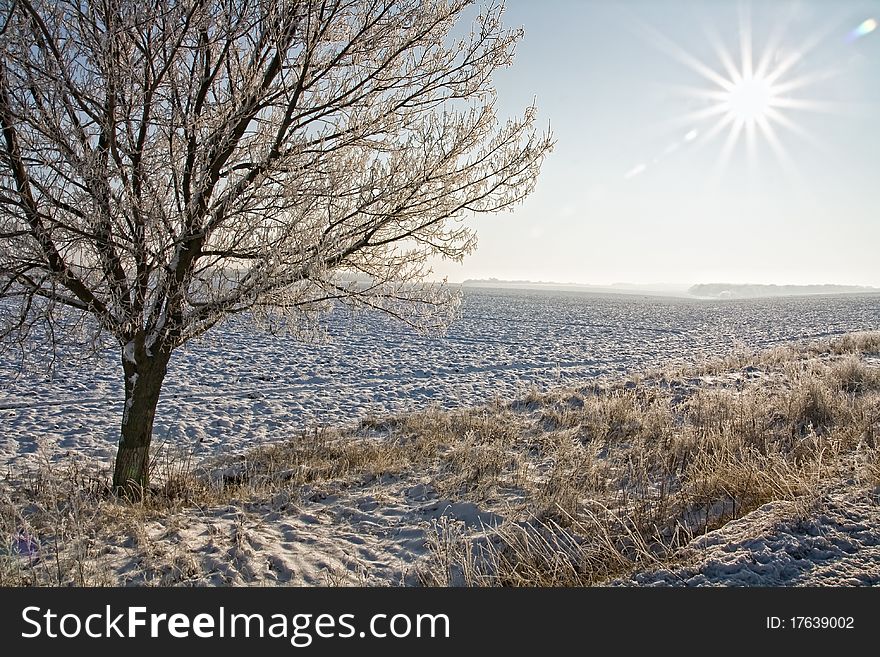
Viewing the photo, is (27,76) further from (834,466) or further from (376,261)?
(834,466)

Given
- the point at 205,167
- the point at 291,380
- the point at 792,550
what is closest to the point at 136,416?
the point at 205,167

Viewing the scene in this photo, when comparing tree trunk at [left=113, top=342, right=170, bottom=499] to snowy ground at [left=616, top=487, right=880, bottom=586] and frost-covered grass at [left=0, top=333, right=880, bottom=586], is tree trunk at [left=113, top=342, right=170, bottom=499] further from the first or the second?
snowy ground at [left=616, top=487, right=880, bottom=586]

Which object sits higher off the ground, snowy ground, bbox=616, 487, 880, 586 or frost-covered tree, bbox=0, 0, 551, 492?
frost-covered tree, bbox=0, 0, 551, 492

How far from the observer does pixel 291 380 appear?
37.0ft

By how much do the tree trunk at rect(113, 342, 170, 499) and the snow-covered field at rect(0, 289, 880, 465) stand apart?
0.34 m

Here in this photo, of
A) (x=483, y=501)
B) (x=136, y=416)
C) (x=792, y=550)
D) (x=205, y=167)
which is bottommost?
(x=483, y=501)

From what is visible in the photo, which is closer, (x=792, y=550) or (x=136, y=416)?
(x=792, y=550)

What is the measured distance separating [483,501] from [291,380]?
806 centimetres

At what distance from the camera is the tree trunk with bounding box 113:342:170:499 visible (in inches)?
172

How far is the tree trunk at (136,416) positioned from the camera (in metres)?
4.37

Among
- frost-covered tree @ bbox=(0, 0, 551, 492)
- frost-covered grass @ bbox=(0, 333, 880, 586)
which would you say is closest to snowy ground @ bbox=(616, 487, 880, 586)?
frost-covered grass @ bbox=(0, 333, 880, 586)

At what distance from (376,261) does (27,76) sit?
2904 millimetres

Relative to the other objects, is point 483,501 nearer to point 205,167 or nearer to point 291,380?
point 205,167

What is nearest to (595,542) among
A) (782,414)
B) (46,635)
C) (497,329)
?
(46,635)
